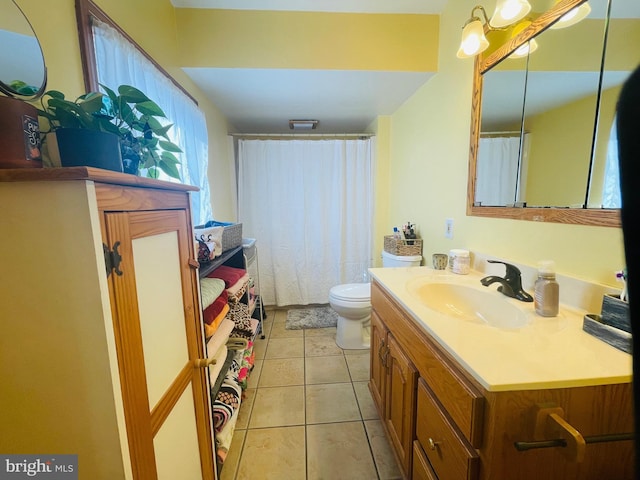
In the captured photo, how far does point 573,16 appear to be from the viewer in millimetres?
870

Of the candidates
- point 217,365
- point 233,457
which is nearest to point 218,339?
point 217,365

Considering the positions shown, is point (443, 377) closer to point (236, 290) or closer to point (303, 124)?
point (236, 290)

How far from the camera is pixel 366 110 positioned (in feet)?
7.75

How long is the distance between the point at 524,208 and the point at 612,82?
465 millimetres

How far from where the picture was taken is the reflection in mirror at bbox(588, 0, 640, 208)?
0.72m

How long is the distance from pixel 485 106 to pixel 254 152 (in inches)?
79.9

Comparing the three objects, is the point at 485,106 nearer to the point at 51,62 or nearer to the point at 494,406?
the point at 494,406

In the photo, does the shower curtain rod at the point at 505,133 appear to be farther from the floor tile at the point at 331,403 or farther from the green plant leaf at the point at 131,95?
the floor tile at the point at 331,403

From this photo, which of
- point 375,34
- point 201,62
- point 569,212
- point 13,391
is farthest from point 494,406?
point 201,62

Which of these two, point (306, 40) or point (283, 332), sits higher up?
point (306, 40)

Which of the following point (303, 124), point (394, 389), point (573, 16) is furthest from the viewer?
point (303, 124)

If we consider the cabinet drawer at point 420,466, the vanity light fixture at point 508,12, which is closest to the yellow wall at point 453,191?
the vanity light fixture at point 508,12

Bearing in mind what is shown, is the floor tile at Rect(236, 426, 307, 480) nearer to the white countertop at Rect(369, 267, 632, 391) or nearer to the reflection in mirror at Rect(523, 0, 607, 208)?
the white countertop at Rect(369, 267, 632, 391)

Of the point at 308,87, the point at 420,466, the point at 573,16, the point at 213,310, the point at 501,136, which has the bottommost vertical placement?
the point at 420,466
